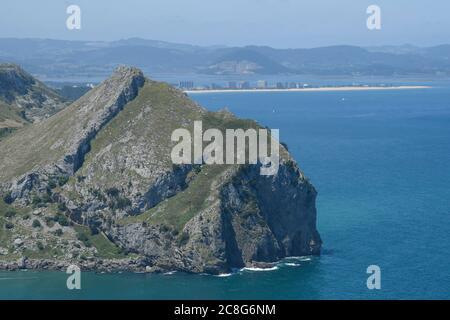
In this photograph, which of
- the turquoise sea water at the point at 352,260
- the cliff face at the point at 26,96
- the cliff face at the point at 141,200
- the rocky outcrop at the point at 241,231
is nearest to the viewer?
the turquoise sea water at the point at 352,260

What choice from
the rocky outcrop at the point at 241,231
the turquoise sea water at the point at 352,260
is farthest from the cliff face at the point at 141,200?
the turquoise sea water at the point at 352,260

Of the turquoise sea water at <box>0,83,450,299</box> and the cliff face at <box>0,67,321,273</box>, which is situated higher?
the cliff face at <box>0,67,321,273</box>

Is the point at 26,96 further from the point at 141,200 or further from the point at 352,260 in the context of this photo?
the point at 352,260

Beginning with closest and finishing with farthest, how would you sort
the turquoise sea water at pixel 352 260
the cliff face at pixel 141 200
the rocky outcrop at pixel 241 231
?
1. the turquoise sea water at pixel 352 260
2. the rocky outcrop at pixel 241 231
3. the cliff face at pixel 141 200

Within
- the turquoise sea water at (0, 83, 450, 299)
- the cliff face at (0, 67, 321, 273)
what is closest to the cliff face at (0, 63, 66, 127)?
the turquoise sea water at (0, 83, 450, 299)

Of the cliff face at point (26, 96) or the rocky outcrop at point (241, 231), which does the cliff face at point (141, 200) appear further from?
the cliff face at point (26, 96)

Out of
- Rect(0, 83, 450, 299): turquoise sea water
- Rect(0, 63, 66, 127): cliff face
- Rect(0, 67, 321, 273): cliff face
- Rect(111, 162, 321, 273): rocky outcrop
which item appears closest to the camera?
Rect(0, 83, 450, 299): turquoise sea water

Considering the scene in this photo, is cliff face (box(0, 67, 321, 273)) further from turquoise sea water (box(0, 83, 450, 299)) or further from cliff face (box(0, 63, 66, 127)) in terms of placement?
cliff face (box(0, 63, 66, 127))

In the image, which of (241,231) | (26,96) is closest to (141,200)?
(241,231)

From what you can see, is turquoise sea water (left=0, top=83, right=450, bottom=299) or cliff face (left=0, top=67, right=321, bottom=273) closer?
turquoise sea water (left=0, top=83, right=450, bottom=299)
